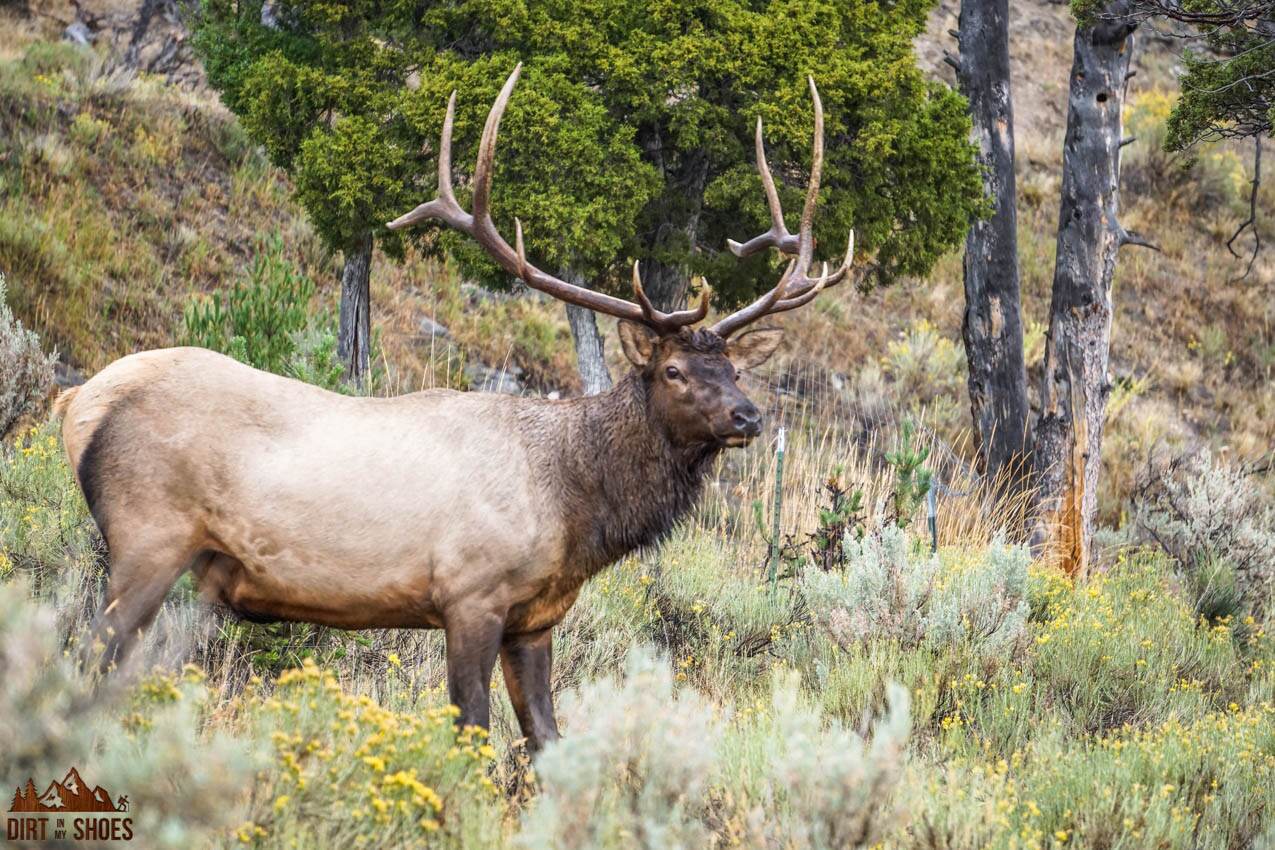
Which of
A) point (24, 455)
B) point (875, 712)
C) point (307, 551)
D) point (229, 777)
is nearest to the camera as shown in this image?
point (229, 777)

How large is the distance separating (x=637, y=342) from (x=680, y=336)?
18 cm

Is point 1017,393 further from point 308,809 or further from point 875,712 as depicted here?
point 308,809

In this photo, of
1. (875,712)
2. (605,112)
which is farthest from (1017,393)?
(875,712)

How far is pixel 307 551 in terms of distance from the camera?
16.4 ft

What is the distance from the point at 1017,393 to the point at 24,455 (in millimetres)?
8968

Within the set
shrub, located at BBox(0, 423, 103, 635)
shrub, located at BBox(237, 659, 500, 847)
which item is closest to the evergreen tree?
shrub, located at BBox(0, 423, 103, 635)

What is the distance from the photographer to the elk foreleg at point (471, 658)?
491cm

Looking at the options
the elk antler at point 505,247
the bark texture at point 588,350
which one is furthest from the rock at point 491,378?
the elk antler at point 505,247

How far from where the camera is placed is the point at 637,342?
224 inches

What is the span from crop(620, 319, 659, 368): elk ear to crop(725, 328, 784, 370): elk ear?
0.46 metres

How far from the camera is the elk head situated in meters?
5.41

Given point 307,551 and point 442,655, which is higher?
point 307,551

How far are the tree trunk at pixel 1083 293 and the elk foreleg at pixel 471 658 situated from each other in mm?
6945

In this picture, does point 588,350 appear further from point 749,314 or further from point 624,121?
point 749,314
